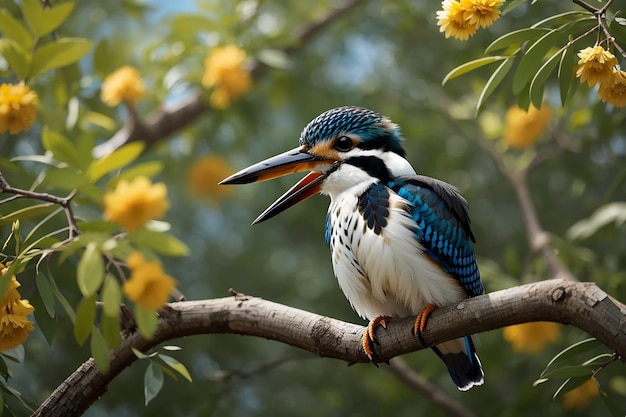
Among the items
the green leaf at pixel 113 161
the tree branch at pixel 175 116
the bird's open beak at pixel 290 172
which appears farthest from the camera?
the tree branch at pixel 175 116

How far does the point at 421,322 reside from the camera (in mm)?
2492

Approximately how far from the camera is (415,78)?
5441mm

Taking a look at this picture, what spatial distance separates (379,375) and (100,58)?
2386 millimetres

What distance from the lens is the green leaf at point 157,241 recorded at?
1.73 metres

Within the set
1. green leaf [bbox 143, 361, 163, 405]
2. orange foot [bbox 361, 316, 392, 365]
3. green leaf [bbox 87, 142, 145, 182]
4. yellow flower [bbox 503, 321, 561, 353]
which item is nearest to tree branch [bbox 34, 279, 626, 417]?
orange foot [bbox 361, 316, 392, 365]

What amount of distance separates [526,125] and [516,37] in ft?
7.08

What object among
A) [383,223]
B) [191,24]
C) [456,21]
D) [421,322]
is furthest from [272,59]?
[421,322]

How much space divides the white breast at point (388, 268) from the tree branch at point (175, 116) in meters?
1.84

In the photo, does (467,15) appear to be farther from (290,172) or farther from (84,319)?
(84,319)

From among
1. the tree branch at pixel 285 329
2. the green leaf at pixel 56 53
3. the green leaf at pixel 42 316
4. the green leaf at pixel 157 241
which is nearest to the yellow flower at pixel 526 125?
the tree branch at pixel 285 329

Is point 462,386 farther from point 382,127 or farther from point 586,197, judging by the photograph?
point 586,197

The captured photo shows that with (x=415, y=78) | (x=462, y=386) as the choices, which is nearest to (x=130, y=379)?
(x=462, y=386)

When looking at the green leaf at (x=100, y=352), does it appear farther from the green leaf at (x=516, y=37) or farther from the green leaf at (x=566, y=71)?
the green leaf at (x=566, y=71)

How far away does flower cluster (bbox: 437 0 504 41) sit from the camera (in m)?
2.29
